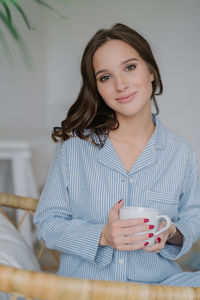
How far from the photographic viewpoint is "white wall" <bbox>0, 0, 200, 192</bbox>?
254cm

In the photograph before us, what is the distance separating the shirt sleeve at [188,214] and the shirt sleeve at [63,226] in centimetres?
19

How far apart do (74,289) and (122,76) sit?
61 cm

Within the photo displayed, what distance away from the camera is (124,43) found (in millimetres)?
1131

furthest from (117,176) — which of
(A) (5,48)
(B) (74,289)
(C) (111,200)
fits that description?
(A) (5,48)

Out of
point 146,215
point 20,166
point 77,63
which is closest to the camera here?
point 146,215

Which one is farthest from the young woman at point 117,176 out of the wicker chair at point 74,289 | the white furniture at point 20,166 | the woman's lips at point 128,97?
the white furniture at point 20,166

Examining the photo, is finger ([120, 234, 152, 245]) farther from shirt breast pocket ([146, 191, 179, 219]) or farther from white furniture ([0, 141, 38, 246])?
white furniture ([0, 141, 38, 246])

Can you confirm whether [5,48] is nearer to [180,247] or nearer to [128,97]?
[128,97]

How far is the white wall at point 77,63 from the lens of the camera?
2545mm

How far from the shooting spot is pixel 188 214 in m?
1.17

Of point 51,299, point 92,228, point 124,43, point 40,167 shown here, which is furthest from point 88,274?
point 40,167

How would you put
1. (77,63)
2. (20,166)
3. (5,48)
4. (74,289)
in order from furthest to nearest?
1. (77,63)
2. (5,48)
3. (20,166)
4. (74,289)

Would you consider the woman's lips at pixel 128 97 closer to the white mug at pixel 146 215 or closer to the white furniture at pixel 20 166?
the white mug at pixel 146 215

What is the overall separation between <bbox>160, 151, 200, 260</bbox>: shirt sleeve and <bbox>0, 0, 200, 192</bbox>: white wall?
142 cm
